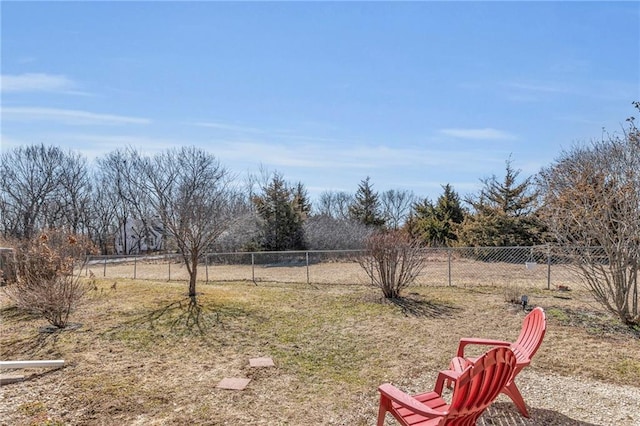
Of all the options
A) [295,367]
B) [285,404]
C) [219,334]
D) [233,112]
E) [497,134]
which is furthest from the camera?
[497,134]

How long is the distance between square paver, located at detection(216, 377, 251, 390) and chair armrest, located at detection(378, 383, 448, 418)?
2012 millimetres

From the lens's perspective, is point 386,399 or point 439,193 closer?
point 386,399

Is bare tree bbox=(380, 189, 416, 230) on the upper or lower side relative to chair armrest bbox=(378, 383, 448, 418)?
upper

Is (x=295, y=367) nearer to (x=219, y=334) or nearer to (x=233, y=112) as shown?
(x=219, y=334)

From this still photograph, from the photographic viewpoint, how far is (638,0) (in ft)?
20.7

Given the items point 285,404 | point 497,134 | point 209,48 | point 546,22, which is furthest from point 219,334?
point 497,134

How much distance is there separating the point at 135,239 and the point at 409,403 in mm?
40059

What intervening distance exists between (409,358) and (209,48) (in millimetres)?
6609

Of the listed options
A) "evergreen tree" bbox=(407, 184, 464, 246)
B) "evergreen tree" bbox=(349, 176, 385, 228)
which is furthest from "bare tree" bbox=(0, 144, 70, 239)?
"evergreen tree" bbox=(407, 184, 464, 246)

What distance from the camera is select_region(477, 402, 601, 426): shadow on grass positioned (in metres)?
3.33

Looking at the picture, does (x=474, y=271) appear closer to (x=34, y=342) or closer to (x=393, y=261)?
(x=393, y=261)

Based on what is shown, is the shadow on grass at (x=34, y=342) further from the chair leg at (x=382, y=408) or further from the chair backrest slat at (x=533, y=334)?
the chair backrest slat at (x=533, y=334)

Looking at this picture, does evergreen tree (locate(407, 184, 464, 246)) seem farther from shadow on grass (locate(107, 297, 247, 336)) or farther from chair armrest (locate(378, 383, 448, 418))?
chair armrest (locate(378, 383, 448, 418))

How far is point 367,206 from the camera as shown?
2639 cm
